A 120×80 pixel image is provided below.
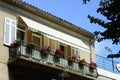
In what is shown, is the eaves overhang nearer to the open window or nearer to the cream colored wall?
the cream colored wall

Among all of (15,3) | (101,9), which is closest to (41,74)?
(15,3)

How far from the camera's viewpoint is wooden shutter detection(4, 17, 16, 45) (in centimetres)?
2445

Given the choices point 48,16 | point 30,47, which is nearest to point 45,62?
point 30,47

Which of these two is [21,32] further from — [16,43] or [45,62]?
[45,62]

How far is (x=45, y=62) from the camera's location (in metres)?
24.9

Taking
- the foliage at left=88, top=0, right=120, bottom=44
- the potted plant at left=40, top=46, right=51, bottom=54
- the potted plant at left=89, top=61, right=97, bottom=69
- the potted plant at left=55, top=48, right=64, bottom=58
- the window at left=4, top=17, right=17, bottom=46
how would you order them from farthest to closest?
the potted plant at left=89, top=61, right=97, bottom=69 < the potted plant at left=55, top=48, right=64, bottom=58 < the potted plant at left=40, top=46, right=51, bottom=54 < the window at left=4, top=17, right=17, bottom=46 < the foliage at left=88, top=0, right=120, bottom=44

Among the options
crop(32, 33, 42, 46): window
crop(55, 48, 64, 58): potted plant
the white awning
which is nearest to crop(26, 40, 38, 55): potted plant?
the white awning

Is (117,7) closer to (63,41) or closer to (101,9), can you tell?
(101,9)

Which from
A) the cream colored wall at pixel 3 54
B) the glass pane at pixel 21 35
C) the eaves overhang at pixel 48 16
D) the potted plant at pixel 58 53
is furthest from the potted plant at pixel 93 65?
the cream colored wall at pixel 3 54

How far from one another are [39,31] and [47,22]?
4.43 ft

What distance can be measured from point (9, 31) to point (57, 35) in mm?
4853

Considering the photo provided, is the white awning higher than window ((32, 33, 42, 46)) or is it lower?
higher

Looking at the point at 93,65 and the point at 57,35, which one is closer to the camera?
the point at 57,35

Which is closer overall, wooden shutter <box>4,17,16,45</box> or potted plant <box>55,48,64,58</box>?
wooden shutter <box>4,17,16,45</box>
